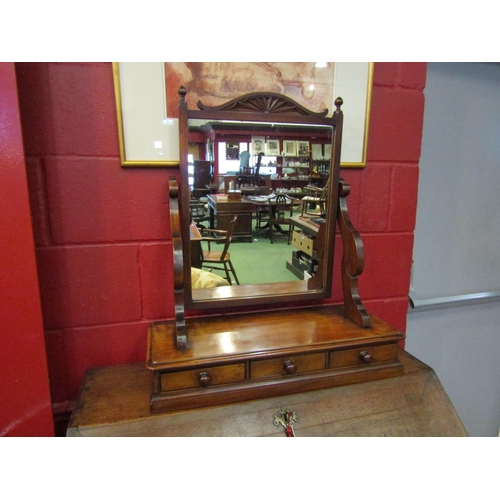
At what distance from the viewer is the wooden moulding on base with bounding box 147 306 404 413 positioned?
3.23ft

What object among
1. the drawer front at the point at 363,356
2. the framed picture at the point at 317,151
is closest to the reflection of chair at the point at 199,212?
the framed picture at the point at 317,151

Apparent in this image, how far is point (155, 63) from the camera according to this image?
110 centimetres

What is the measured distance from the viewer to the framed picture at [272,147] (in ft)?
4.20

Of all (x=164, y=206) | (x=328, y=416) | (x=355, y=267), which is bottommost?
(x=328, y=416)

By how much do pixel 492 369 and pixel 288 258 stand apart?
1.84m

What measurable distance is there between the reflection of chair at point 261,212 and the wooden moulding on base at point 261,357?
37 cm

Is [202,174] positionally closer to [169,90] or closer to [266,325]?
[169,90]

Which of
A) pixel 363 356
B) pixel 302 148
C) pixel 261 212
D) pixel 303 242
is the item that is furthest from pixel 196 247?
pixel 363 356

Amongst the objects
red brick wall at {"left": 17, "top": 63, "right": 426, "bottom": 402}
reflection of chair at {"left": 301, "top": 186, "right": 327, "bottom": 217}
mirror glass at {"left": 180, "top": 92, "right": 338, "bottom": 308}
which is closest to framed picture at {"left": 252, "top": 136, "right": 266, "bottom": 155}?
mirror glass at {"left": 180, "top": 92, "right": 338, "bottom": 308}

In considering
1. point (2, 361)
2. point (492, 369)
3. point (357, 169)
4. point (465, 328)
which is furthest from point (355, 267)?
point (492, 369)

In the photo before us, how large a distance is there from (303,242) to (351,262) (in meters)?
0.22

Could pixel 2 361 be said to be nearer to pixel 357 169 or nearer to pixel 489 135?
pixel 357 169

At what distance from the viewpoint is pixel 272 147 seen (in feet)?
4.23

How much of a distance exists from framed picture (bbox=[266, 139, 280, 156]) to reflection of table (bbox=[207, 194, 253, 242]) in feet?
0.70
